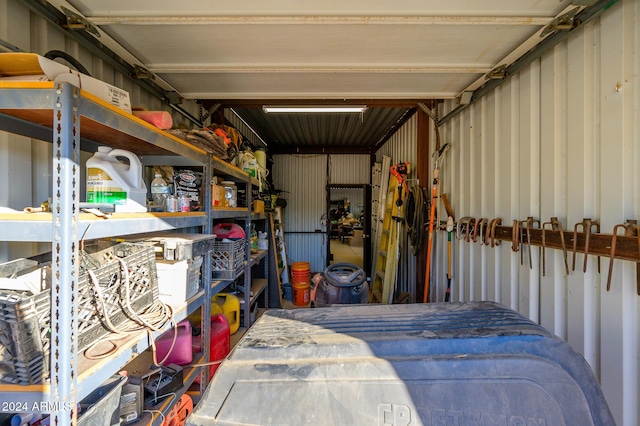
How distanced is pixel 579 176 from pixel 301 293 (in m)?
4.13

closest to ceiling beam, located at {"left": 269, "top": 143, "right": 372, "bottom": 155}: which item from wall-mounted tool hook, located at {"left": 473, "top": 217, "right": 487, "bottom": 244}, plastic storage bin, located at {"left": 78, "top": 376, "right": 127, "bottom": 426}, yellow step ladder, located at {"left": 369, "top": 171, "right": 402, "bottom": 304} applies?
yellow step ladder, located at {"left": 369, "top": 171, "right": 402, "bottom": 304}

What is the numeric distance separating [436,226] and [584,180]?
65.1 inches

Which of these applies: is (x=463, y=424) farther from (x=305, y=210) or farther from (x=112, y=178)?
(x=305, y=210)

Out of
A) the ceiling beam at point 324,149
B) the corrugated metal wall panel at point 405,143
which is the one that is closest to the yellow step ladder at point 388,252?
the corrugated metal wall panel at point 405,143

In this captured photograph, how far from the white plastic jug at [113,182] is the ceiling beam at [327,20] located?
82 centimetres

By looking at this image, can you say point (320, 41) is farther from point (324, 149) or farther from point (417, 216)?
point (324, 149)

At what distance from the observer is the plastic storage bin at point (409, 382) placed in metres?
0.78

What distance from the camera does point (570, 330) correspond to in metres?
1.44

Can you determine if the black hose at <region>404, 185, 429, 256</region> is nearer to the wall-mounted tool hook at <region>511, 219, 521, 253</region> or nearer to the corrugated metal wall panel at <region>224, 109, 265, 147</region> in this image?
the wall-mounted tool hook at <region>511, 219, 521, 253</region>

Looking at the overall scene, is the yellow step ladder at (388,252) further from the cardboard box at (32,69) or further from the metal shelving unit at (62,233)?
the cardboard box at (32,69)

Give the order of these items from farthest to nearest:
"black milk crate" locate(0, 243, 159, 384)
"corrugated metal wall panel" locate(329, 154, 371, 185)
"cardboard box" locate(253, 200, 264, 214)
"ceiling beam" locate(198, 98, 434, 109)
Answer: "corrugated metal wall panel" locate(329, 154, 371, 185)
"cardboard box" locate(253, 200, 264, 214)
"ceiling beam" locate(198, 98, 434, 109)
"black milk crate" locate(0, 243, 159, 384)

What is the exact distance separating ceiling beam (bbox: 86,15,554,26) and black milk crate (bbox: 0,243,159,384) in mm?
1304

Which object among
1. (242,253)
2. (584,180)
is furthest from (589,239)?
(242,253)

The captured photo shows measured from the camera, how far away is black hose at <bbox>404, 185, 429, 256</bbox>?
10.5 ft
